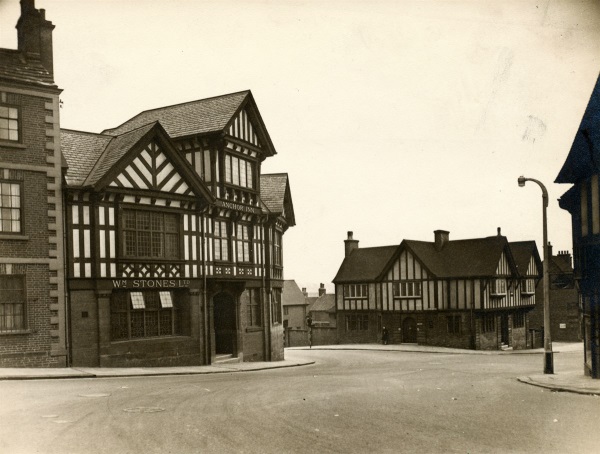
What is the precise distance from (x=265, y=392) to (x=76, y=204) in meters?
10.6

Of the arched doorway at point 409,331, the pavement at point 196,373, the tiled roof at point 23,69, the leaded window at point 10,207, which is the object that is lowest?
the arched doorway at point 409,331

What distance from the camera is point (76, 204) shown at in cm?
2239

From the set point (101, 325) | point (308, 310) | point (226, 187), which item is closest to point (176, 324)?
point (101, 325)

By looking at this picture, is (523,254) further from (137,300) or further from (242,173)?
(137,300)

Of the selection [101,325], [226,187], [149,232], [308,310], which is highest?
[226,187]

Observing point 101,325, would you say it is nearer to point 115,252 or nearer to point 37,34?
point 115,252

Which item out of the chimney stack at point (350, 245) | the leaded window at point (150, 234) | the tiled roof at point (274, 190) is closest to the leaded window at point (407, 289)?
the chimney stack at point (350, 245)

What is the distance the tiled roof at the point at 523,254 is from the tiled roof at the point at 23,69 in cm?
4298

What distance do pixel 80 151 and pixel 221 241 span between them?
746cm

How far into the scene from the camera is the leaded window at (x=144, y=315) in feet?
78.1

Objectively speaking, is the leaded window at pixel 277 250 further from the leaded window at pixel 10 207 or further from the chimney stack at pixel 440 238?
the chimney stack at pixel 440 238

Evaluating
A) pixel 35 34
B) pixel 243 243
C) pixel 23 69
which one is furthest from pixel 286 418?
pixel 243 243

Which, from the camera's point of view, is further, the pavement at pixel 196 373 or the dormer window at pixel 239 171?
the dormer window at pixel 239 171

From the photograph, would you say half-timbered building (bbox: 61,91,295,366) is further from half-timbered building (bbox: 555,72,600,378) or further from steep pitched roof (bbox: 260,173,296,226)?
half-timbered building (bbox: 555,72,600,378)
